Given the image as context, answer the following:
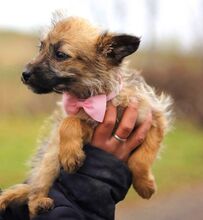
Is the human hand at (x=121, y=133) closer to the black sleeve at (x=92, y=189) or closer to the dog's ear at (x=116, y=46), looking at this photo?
the black sleeve at (x=92, y=189)

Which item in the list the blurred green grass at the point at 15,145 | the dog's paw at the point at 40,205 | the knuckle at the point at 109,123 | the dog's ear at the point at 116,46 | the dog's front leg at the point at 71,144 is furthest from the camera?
the blurred green grass at the point at 15,145

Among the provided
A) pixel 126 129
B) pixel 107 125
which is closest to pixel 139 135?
pixel 126 129

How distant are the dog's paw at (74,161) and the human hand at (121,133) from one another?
0.11 meters

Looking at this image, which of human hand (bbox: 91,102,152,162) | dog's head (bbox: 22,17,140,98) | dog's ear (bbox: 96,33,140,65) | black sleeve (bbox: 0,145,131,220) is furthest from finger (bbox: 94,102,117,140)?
dog's ear (bbox: 96,33,140,65)

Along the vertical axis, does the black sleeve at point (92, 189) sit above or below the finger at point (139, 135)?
below

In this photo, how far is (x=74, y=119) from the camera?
176 inches

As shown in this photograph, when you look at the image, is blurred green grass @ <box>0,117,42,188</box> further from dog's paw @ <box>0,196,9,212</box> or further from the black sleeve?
the black sleeve

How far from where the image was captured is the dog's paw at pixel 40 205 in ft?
13.6

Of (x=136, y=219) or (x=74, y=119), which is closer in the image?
(x=74, y=119)

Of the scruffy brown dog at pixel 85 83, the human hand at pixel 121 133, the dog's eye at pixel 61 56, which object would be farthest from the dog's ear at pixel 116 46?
the human hand at pixel 121 133

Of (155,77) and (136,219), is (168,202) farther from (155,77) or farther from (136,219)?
(155,77)

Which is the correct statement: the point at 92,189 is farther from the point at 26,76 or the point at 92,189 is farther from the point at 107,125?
the point at 26,76

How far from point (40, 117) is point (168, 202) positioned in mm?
10829

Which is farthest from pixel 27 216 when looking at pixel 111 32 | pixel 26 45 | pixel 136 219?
pixel 26 45
